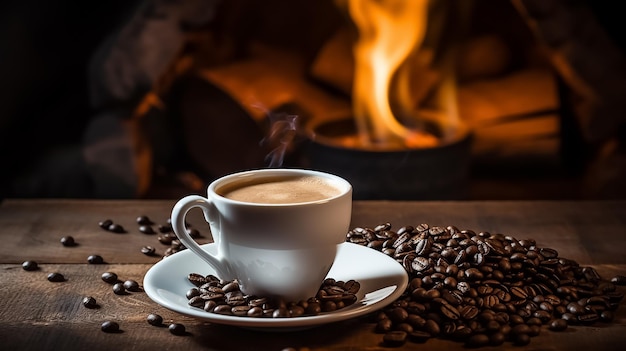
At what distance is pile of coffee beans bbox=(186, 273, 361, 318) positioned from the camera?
1.03m

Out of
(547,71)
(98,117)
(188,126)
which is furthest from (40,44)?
(547,71)

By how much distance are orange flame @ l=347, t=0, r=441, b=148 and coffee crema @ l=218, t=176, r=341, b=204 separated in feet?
3.43

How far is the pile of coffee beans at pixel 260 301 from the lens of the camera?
1.03 metres

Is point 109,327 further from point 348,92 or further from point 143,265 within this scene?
point 348,92

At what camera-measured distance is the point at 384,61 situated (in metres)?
2.33

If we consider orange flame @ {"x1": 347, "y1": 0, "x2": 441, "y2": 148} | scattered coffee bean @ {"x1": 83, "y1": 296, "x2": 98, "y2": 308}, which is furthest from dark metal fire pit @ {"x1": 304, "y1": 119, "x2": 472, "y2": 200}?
scattered coffee bean @ {"x1": 83, "y1": 296, "x2": 98, "y2": 308}

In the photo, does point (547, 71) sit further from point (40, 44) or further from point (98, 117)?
point (40, 44)

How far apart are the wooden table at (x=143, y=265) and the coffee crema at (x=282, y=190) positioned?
16 cm

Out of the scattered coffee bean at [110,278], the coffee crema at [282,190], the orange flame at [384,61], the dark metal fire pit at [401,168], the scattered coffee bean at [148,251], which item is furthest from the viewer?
the orange flame at [384,61]

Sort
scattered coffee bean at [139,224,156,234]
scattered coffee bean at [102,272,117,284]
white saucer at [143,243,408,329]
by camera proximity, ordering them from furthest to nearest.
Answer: scattered coffee bean at [139,224,156,234]
scattered coffee bean at [102,272,117,284]
white saucer at [143,243,408,329]

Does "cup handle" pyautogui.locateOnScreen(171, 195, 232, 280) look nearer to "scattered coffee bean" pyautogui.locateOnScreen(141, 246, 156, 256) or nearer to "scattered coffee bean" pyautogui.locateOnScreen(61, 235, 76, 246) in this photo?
"scattered coffee bean" pyautogui.locateOnScreen(141, 246, 156, 256)

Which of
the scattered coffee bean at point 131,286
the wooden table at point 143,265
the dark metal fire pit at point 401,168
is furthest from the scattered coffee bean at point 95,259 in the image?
the dark metal fire pit at point 401,168

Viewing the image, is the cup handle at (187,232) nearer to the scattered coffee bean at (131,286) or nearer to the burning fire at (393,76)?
the scattered coffee bean at (131,286)

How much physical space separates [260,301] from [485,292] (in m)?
0.29
